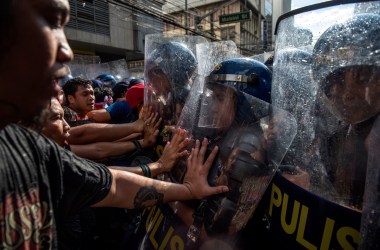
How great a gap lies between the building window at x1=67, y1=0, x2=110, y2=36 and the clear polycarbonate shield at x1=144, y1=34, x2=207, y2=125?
671 inches

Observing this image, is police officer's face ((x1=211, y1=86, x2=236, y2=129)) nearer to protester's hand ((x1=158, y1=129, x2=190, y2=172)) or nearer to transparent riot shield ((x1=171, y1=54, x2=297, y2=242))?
transparent riot shield ((x1=171, y1=54, x2=297, y2=242))

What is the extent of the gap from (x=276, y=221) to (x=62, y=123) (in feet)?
5.60

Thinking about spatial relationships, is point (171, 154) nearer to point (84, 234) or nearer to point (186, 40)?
point (84, 234)

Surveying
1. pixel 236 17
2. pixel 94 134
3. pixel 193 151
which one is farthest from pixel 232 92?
pixel 236 17

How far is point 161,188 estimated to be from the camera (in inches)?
66.4

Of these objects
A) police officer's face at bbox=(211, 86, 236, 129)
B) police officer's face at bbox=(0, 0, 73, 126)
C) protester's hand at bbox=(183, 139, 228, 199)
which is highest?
police officer's face at bbox=(0, 0, 73, 126)

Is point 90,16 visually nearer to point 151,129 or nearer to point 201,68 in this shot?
point 201,68

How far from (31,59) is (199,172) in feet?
3.02

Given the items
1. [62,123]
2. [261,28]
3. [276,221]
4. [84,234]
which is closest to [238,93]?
[276,221]

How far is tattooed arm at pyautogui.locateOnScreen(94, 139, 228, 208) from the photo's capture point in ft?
4.91

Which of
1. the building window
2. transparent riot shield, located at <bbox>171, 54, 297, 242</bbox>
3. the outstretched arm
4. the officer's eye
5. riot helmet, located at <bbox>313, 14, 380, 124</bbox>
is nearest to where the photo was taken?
riot helmet, located at <bbox>313, 14, 380, 124</bbox>

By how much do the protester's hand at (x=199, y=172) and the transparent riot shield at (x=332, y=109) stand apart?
1.08ft

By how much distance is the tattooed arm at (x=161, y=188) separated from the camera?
1.50 meters

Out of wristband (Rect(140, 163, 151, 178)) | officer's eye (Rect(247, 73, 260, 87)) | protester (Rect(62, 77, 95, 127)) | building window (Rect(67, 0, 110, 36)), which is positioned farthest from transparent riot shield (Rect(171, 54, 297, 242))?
building window (Rect(67, 0, 110, 36))
